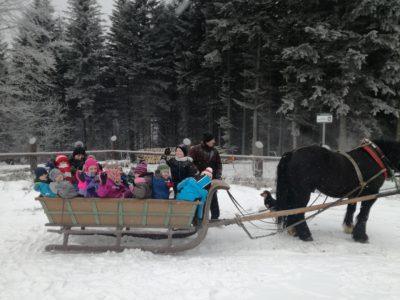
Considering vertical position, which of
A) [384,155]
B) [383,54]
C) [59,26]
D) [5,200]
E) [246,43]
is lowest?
[5,200]

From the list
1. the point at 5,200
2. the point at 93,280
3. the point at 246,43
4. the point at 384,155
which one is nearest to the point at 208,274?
the point at 93,280

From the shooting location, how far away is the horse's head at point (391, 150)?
4.87m

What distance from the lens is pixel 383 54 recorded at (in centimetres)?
1202

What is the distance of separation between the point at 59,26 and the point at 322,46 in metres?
20.0

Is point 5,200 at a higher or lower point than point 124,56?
lower

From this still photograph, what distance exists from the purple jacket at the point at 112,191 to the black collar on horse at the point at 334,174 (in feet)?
7.66

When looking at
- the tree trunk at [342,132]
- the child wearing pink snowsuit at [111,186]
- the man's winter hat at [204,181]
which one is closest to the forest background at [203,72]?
the tree trunk at [342,132]

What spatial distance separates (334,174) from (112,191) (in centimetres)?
319

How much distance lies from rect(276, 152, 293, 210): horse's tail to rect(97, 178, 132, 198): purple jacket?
229 centimetres

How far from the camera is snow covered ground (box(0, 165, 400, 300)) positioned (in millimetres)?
2926

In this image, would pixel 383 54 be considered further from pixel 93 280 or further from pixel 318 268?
pixel 93 280

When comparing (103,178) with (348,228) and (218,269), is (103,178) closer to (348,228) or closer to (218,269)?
(218,269)

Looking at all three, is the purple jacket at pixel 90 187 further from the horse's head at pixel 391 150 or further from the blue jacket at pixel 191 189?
the horse's head at pixel 391 150

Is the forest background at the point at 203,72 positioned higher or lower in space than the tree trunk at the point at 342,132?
higher
